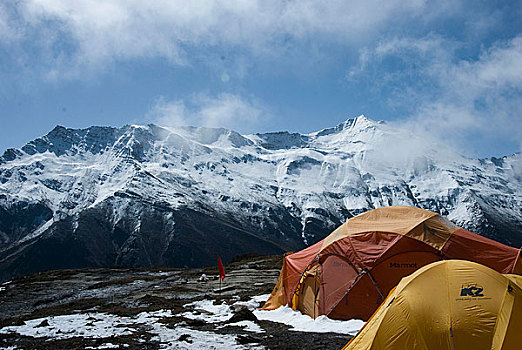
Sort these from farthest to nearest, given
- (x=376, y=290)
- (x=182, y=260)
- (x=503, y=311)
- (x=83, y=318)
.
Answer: (x=182, y=260) < (x=83, y=318) < (x=376, y=290) < (x=503, y=311)

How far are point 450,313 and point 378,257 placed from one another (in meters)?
7.88

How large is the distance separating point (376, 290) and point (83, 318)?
15.3m

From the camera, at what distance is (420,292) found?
34.4 ft

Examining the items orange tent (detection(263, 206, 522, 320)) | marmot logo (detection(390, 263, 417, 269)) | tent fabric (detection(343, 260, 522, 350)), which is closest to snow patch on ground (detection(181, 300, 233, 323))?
orange tent (detection(263, 206, 522, 320))

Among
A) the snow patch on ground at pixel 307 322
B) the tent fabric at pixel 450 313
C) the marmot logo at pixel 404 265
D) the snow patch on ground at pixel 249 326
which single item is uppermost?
the marmot logo at pixel 404 265

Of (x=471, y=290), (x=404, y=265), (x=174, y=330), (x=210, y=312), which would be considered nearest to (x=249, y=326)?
(x=174, y=330)

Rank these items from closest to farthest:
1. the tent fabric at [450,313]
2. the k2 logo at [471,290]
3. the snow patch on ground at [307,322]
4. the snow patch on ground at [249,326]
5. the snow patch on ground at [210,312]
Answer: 1. the tent fabric at [450,313]
2. the k2 logo at [471,290]
3. the snow patch on ground at [307,322]
4. the snow patch on ground at [249,326]
5. the snow patch on ground at [210,312]

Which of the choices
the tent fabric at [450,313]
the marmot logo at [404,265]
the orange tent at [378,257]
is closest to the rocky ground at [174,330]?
the orange tent at [378,257]

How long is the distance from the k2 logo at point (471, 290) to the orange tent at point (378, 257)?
7.36 metres

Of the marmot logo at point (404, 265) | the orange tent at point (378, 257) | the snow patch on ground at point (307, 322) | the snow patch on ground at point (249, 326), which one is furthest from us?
the marmot logo at point (404, 265)

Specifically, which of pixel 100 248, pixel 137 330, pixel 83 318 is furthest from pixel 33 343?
pixel 100 248

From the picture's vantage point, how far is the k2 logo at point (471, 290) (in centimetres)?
1005

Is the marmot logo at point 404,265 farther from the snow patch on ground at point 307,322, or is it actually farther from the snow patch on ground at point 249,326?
the snow patch on ground at point 249,326

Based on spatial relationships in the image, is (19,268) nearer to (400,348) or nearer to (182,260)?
(182,260)
